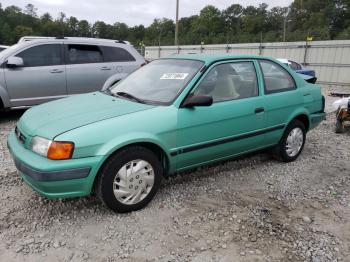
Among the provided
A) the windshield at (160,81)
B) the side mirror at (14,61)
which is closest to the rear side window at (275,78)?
the windshield at (160,81)

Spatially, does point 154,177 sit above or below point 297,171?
above

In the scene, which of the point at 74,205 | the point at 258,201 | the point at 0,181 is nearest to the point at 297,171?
the point at 258,201

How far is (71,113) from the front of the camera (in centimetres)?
339

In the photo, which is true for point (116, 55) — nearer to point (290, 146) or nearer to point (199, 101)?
point (290, 146)

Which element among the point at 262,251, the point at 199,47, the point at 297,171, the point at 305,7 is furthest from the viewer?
the point at 305,7

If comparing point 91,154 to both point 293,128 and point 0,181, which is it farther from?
point 293,128

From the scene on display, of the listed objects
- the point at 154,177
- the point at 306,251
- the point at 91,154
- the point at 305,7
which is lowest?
the point at 306,251

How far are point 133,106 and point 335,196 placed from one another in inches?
99.2

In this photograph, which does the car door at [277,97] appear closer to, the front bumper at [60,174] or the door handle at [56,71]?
the front bumper at [60,174]

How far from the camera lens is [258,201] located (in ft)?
12.3

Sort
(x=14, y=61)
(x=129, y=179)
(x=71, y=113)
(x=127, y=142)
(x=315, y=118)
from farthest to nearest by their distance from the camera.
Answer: (x=14, y=61), (x=315, y=118), (x=71, y=113), (x=129, y=179), (x=127, y=142)

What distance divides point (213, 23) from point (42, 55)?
2846 inches

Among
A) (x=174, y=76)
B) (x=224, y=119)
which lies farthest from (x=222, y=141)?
(x=174, y=76)

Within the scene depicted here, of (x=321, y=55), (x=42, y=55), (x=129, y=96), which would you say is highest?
(x=42, y=55)
